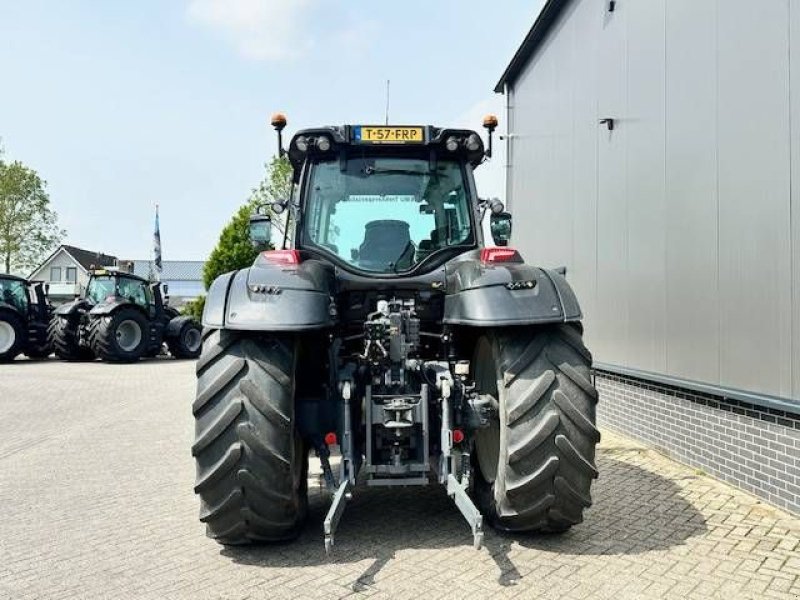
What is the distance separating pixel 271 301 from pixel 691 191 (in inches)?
160

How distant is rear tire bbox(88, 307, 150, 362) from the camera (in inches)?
701

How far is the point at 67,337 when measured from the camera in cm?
1847

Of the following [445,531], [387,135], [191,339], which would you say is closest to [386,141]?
[387,135]

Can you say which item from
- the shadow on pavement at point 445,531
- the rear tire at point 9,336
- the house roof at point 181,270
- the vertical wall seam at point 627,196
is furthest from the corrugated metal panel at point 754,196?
the house roof at point 181,270

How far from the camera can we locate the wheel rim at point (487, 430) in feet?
13.7

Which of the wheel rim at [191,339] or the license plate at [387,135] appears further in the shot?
the wheel rim at [191,339]

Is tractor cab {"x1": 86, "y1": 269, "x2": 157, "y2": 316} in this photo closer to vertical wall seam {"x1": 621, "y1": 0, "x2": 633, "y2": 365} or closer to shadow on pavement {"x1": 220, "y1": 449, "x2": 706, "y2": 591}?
vertical wall seam {"x1": 621, "y1": 0, "x2": 633, "y2": 365}

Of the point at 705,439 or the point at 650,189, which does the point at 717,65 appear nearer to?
the point at 650,189

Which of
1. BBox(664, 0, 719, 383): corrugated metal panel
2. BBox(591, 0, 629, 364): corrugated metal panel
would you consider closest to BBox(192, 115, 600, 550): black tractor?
BBox(664, 0, 719, 383): corrugated metal panel

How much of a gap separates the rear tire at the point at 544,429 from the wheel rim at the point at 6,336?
18.1 meters

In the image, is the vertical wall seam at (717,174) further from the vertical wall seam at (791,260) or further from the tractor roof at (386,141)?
the tractor roof at (386,141)

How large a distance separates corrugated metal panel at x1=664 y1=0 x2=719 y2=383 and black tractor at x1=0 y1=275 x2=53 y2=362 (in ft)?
57.4

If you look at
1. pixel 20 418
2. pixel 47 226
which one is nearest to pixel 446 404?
pixel 20 418

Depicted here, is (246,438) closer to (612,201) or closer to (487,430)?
(487,430)
